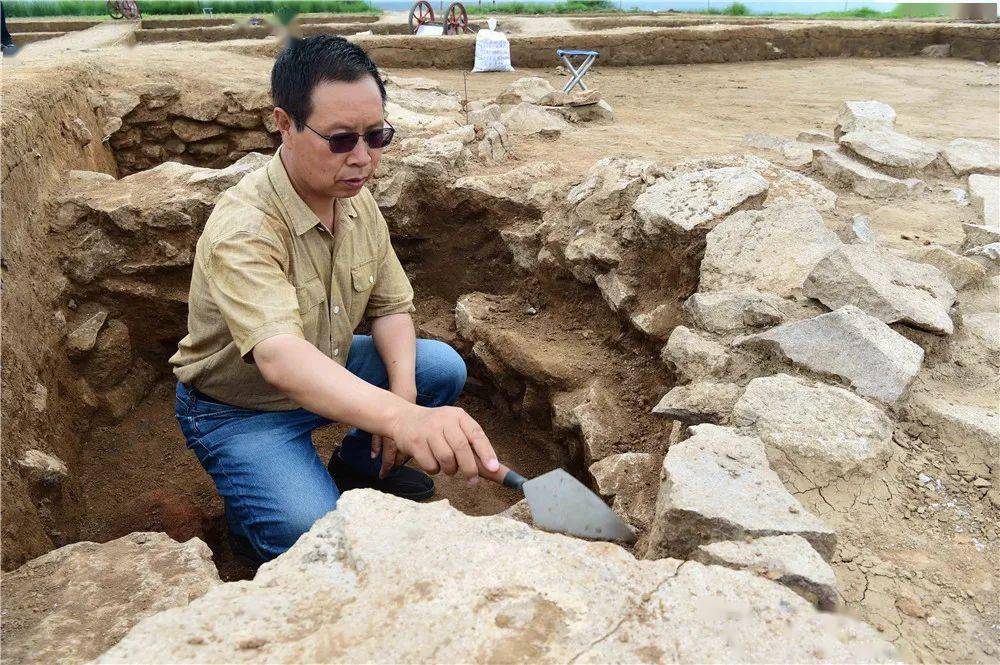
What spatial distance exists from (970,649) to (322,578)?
47.9 inches

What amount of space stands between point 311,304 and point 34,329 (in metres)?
1.52

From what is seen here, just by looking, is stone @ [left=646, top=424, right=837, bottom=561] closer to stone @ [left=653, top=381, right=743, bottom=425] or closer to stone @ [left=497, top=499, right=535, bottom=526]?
stone @ [left=653, top=381, right=743, bottom=425]

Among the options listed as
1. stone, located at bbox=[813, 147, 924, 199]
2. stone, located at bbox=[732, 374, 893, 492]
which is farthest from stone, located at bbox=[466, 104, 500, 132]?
stone, located at bbox=[732, 374, 893, 492]

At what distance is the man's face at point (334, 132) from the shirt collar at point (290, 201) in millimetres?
32

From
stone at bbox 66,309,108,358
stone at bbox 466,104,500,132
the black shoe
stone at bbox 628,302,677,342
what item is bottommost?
the black shoe

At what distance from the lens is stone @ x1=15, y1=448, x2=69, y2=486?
8.50ft

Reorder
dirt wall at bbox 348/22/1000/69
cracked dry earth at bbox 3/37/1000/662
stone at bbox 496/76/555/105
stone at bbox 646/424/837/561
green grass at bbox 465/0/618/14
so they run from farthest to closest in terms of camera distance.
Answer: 1. green grass at bbox 465/0/618/14
2. dirt wall at bbox 348/22/1000/69
3. stone at bbox 496/76/555/105
4. stone at bbox 646/424/837/561
5. cracked dry earth at bbox 3/37/1000/662

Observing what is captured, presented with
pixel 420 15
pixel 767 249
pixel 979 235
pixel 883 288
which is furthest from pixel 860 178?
pixel 420 15

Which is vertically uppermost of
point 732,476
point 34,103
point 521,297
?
point 34,103

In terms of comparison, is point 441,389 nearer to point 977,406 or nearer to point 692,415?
Answer: point 692,415

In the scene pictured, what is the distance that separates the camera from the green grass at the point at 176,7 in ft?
51.1

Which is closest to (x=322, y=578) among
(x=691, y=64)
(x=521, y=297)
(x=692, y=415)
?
(x=692, y=415)

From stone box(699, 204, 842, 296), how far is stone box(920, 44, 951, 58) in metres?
8.70

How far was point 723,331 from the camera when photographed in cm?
239
